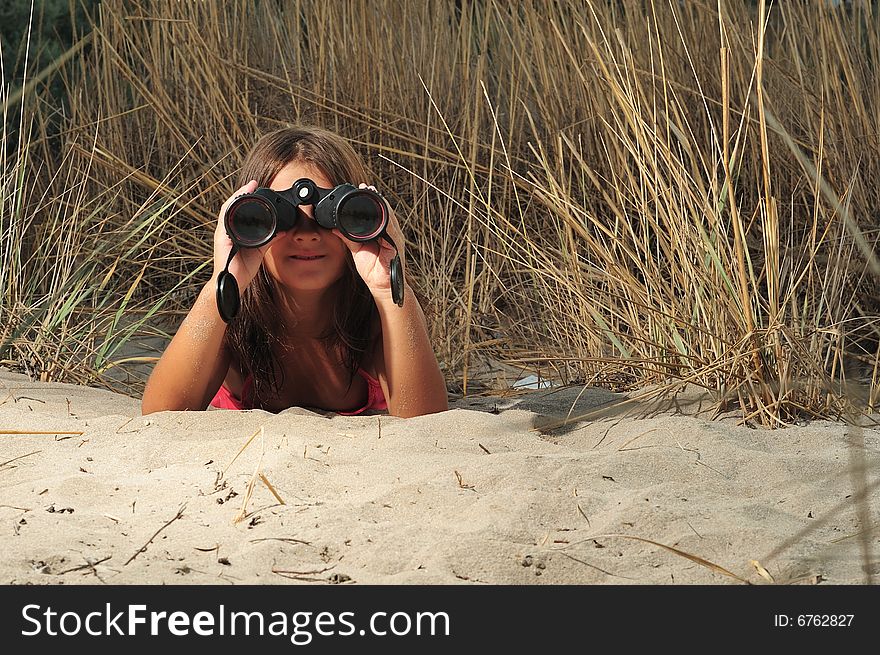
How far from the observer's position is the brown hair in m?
2.37

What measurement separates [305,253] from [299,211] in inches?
5.2

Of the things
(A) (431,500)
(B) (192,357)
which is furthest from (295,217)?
(A) (431,500)

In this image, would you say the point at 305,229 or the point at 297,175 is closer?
the point at 305,229

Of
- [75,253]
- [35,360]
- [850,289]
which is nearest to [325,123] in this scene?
[75,253]

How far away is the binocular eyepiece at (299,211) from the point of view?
2066mm

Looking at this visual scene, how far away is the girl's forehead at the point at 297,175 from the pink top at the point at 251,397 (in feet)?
1.49

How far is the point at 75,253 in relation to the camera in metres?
2.95

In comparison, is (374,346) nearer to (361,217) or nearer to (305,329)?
(305,329)

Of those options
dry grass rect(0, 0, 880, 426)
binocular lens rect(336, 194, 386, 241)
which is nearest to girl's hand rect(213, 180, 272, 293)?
binocular lens rect(336, 194, 386, 241)

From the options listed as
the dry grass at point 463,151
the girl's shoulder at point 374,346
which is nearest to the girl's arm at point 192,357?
the girl's shoulder at point 374,346

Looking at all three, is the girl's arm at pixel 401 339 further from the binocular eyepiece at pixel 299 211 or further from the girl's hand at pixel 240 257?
the girl's hand at pixel 240 257

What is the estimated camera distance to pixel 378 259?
2180 millimetres

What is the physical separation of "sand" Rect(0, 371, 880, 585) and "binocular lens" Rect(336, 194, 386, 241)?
1.29 ft

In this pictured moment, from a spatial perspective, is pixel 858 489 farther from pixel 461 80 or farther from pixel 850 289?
pixel 461 80
